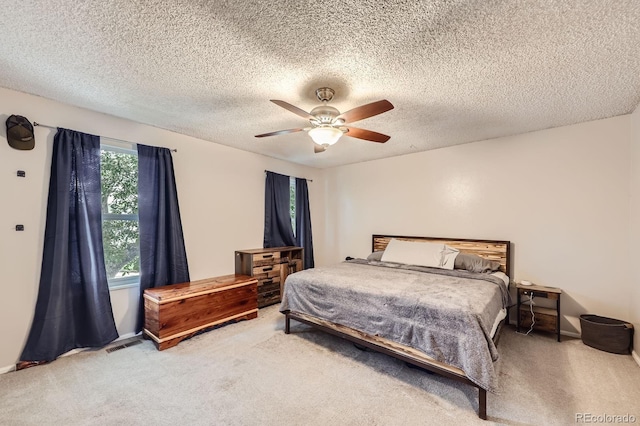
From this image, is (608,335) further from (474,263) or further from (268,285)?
(268,285)

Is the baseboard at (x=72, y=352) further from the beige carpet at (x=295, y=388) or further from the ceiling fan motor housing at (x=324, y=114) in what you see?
the ceiling fan motor housing at (x=324, y=114)

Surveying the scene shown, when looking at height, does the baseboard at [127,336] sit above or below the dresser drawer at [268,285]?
below

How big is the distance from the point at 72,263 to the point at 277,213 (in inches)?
111

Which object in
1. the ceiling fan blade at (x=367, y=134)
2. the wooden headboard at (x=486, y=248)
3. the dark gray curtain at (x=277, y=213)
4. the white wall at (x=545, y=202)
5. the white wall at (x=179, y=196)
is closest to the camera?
the white wall at (x=179, y=196)

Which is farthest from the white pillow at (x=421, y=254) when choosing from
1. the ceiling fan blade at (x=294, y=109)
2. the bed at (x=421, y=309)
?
the ceiling fan blade at (x=294, y=109)

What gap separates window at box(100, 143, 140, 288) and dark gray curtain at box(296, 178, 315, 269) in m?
2.73

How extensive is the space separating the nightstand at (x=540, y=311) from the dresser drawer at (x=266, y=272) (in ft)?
10.8

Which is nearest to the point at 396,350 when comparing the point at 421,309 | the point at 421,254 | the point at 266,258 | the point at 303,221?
the point at 421,309

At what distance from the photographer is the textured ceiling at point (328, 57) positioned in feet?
4.79

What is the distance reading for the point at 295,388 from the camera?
2131 mm

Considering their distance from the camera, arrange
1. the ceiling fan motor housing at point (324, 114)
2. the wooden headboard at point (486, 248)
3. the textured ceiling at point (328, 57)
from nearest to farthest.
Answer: the textured ceiling at point (328, 57) → the ceiling fan motor housing at point (324, 114) → the wooden headboard at point (486, 248)

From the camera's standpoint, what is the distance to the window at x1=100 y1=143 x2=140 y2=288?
300 cm

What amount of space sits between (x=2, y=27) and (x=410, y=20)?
7.91 feet

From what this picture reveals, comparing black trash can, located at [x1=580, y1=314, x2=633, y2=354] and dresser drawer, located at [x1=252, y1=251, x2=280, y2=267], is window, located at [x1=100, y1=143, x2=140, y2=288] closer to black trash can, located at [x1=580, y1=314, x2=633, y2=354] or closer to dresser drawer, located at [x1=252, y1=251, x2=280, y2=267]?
dresser drawer, located at [x1=252, y1=251, x2=280, y2=267]
